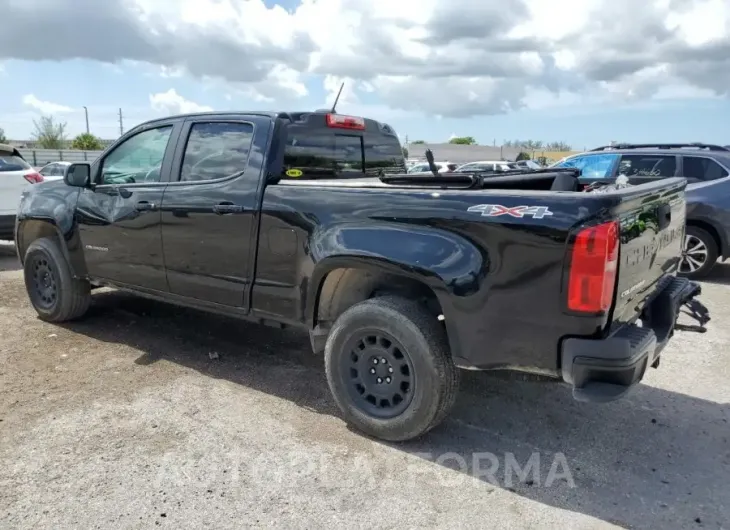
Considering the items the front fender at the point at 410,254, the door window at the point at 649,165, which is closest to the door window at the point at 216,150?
the front fender at the point at 410,254

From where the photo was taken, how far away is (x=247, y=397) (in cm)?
431

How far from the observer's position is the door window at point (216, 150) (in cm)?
430

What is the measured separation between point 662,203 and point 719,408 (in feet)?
5.27

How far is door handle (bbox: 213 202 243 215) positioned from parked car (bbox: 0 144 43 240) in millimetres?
6197

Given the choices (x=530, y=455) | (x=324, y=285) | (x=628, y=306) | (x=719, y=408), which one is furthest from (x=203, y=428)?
(x=719, y=408)

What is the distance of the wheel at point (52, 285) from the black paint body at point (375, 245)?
0.54 m

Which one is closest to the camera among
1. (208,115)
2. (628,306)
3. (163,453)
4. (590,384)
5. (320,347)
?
(590,384)

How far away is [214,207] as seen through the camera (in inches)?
169

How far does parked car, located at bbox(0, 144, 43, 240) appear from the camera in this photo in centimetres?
899

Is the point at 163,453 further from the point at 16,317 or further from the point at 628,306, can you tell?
the point at 16,317

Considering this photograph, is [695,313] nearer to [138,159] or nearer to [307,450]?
[307,450]

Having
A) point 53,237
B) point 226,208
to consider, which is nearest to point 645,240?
point 226,208

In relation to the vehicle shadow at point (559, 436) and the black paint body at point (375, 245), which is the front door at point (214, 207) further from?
the vehicle shadow at point (559, 436)

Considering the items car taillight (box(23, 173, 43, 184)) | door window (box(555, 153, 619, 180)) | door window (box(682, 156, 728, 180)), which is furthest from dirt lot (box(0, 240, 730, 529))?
car taillight (box(23, 173, 43, 184))
